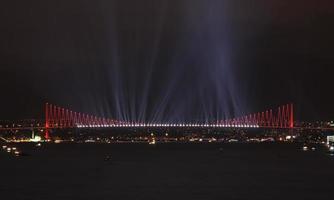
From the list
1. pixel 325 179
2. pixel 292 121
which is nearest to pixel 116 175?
pixel 325 179

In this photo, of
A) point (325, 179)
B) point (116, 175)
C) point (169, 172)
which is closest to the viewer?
point (325, 179)

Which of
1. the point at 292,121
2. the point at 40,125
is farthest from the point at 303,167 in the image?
the point at 40,125

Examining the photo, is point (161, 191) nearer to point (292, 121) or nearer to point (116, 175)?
point (116, 175)

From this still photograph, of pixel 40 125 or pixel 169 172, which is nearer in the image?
pixel 169 172

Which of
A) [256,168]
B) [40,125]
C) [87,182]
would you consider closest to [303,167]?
[256,168]

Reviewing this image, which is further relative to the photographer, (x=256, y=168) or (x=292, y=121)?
(x=292, y=121)

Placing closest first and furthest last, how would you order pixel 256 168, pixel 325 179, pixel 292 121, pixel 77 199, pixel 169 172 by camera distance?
pixel 77 199 < pixel 325 179 < pixel 169 172 < pixel 256 168 < pixel 292 121

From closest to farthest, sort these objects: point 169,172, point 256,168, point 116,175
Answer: point 116,175 < point 169,172 < point 256,168

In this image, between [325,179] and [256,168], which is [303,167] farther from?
[325,179]

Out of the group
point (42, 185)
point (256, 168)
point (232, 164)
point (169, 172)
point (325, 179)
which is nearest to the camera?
point (42, 185)
